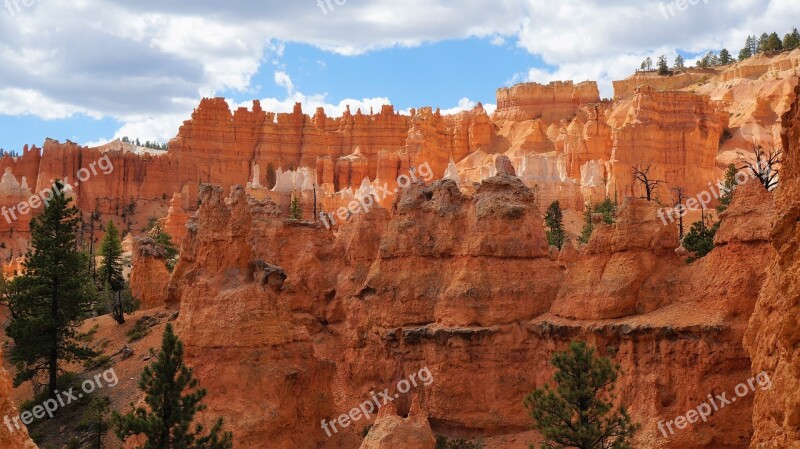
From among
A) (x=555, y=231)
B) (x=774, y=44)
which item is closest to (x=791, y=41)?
(x=774, y=44)

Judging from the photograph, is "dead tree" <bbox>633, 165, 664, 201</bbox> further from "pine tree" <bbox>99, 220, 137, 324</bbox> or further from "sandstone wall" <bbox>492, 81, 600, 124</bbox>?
"sandstone wall" <bbox>492, 81, 600, 124</bbox>

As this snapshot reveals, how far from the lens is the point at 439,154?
110 meters

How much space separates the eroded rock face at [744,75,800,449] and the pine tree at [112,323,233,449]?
45.6 feet

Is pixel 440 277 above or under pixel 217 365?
above

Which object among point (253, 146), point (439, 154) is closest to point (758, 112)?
point (439, 154)

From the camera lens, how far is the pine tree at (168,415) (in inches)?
849

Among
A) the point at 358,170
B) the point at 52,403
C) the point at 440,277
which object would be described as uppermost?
the point at 358,170

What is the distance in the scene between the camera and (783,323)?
39.6ft

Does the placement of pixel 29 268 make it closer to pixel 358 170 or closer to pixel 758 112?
pixel 358 170

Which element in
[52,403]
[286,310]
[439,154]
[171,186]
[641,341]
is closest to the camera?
[641,341]

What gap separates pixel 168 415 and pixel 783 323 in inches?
624

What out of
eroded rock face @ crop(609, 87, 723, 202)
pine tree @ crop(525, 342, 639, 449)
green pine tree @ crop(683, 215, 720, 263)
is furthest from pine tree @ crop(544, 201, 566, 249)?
pine tree @ crop(525, 342, 639, 449)

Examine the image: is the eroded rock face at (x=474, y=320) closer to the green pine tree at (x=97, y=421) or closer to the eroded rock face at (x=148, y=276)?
the green pine tree at (x=97, y=421)

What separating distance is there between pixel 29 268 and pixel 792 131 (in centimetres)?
3369
